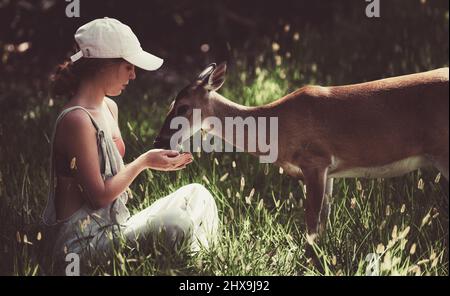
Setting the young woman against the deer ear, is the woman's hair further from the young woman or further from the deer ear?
the deer ear

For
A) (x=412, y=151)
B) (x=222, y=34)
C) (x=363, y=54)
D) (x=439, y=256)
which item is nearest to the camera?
(x=439, y=256)

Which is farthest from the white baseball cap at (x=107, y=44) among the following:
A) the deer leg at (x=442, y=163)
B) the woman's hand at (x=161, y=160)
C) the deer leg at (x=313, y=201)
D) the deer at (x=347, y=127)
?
the deer leg at (x=442, y=163)

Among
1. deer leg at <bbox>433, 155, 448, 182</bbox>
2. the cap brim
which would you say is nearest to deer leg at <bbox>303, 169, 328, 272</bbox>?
deer leg at <bbox>433, 155, 448, 182</bbox>

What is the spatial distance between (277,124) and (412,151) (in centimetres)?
88

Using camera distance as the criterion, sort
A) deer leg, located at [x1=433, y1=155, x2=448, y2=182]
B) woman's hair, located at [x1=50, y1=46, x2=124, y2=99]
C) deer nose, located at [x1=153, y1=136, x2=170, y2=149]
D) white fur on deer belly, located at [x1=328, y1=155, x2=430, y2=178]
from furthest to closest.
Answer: deer nose, located at [x1=153, y1=136, x2=170, y2=149] → white fur on deer belly, located at [x1=328, y1=155, x2=430, y2=178] → deer leg, located at [x1=433, y1=155, x2=448, y2=182] → woman's hair, located at [x1=50, y1=46, x2=124, y2=99]

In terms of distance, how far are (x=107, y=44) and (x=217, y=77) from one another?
90 centimetres

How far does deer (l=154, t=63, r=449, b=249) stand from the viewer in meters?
4.55

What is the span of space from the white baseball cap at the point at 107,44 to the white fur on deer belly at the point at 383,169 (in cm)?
135

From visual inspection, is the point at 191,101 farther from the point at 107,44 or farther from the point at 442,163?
the point at 442,163

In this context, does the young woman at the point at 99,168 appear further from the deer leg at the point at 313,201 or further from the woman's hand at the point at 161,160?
the deer leg at the point at 313,201

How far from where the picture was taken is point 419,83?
15.0ft

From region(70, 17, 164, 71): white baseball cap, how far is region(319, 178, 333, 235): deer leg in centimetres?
137
